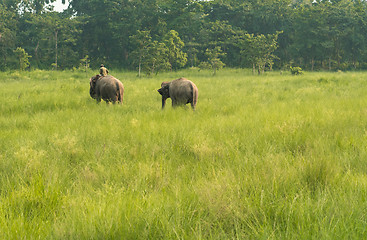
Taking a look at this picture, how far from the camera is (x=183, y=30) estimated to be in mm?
44531

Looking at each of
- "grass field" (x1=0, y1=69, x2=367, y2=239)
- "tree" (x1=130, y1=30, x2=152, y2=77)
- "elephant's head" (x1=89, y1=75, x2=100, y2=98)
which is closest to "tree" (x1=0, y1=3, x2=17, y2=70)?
"tree" (x1=130, y1=30, x2=152, y2=77)

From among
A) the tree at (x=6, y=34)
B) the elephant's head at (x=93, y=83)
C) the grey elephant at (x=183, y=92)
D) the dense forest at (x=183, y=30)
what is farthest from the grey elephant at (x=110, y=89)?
the tree at (x=6, y=34)

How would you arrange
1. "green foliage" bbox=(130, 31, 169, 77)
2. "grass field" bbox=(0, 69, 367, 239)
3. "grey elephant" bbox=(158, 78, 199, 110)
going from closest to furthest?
"grass field" bbox=(0, 69, 367, 239)
"grey elephant" bbox=(158, 78, 199, 110)
"green foliage" bbox=(130, 31, 169, 77)

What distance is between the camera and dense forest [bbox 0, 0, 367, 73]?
38.5 metres

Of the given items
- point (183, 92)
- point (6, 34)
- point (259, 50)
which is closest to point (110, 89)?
point (183, 92)

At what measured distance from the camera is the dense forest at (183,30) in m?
38.5

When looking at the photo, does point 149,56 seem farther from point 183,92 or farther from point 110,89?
point 183,92

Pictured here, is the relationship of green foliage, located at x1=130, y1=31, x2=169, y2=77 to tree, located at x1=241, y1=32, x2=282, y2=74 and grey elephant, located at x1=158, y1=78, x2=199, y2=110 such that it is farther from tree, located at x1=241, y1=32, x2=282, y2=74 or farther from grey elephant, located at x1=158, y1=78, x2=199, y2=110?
grey elephant, located at x1=158, y1=78, x2=199, y2=110

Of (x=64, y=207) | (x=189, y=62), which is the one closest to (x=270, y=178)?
(x=64, y=207)

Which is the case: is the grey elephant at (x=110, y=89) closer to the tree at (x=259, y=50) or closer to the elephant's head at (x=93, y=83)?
the elephant's head at (x=93, y=83)

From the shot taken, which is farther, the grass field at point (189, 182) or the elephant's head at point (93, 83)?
the elephant's head at point (93, 83)

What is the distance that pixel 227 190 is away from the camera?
7.29 ft

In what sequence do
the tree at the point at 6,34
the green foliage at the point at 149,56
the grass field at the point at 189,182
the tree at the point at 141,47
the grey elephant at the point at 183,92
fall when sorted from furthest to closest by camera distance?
the tree at the point at 6,34 → the tree at the point at 141,47 → the green foliage at the point at 149,56 → the grey elephant at the point at 183,92 → the grass field at the point at 189,182

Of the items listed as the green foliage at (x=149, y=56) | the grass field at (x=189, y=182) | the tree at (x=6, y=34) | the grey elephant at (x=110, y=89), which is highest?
the tree at (x=6, y=34)
